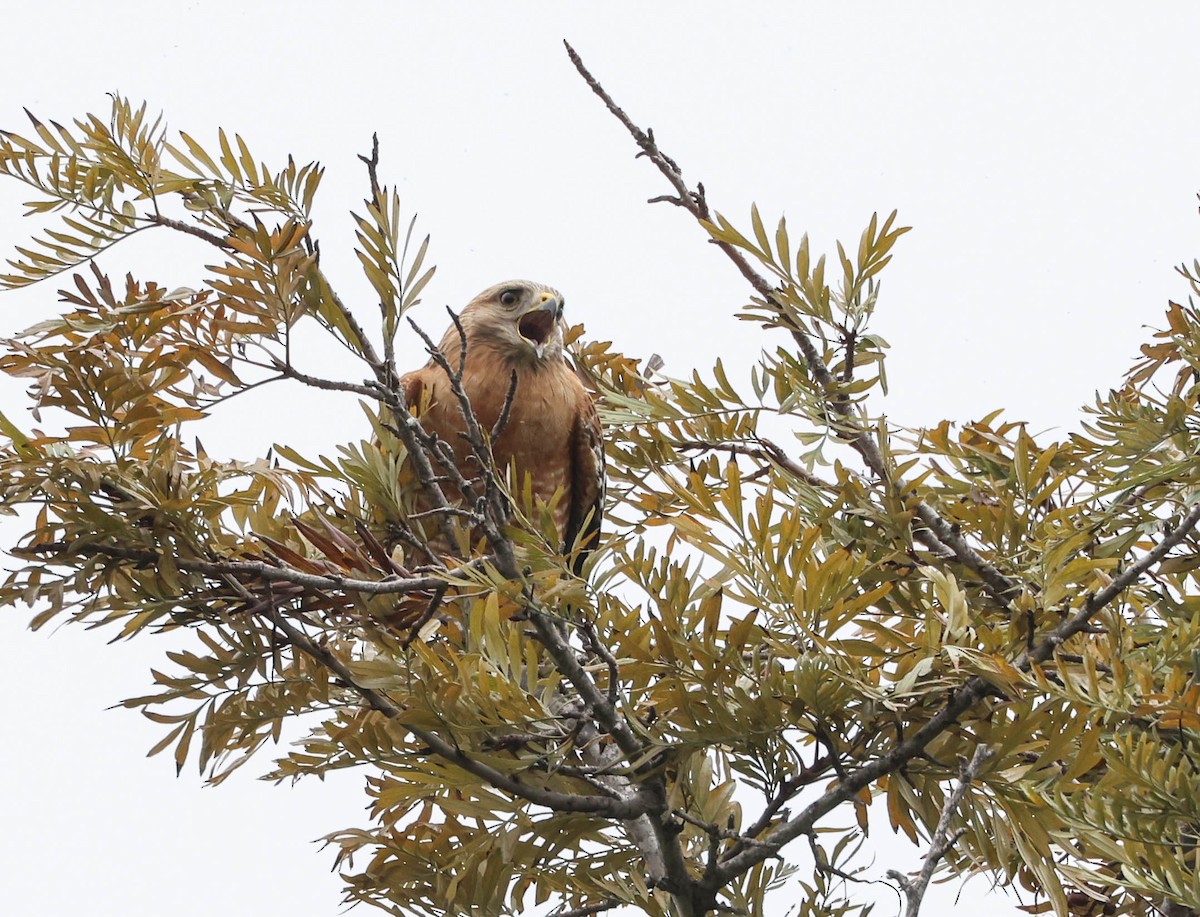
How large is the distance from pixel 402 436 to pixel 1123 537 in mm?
636

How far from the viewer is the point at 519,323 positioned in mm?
2107

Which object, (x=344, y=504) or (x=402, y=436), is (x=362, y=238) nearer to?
(x=402, y=436)

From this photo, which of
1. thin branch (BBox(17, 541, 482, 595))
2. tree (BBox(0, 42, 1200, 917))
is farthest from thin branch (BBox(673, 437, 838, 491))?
thin branch (BBox(17, 541, 482, 595))

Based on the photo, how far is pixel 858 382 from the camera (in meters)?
1.08

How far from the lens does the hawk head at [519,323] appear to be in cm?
207

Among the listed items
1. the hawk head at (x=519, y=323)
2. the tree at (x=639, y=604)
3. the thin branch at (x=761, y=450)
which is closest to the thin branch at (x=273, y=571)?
the tree at (x=639, y=604)

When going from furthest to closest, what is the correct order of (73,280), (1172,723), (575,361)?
(575,361), (73,280), (1172,723)

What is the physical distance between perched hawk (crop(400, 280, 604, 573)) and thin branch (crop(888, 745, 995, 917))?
923mm

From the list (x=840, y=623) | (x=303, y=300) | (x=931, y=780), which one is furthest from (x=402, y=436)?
(x=931, y=780)

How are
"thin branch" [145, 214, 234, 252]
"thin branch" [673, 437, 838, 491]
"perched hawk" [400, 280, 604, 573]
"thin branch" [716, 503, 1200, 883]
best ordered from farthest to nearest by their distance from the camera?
"perched hawk" [400, 280, 604, 573] → "thin branch" [673, 437, 838, 491] → "thin branch" [145, 214, 234, 252] → "thin branch" [716, 503, 1200, 883]

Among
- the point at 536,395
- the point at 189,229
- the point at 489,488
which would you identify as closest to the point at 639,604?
the point at 489,488

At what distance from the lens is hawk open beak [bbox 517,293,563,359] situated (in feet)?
6.78

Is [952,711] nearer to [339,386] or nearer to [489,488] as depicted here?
[489,488]

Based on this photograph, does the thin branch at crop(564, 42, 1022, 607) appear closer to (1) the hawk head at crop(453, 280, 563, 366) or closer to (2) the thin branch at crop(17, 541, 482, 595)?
(2) the thin branch at crop(17, 541, 482, 595)
